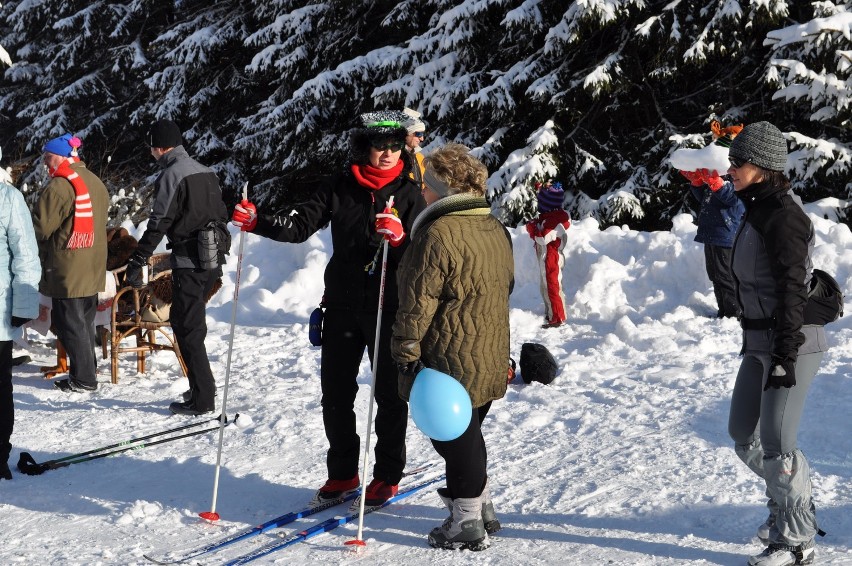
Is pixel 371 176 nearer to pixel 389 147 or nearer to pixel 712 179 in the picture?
pixel 389 147

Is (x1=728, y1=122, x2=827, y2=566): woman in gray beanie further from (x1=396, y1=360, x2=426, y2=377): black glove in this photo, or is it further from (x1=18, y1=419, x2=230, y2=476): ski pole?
(x1=18, y1=419, x2=230, y2=476): ski pole

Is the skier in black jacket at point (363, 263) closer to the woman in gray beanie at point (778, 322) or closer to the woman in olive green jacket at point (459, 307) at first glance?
the woman in olive green jacket at point (459, 307)

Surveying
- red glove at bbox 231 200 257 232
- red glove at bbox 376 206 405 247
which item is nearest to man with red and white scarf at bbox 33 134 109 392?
red glove at bbox 231 200 257 232

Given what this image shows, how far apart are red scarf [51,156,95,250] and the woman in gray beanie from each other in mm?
4972

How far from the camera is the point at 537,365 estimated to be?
23.5ft

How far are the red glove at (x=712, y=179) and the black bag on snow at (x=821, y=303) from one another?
160 inches

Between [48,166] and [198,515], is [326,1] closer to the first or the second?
[48,166]

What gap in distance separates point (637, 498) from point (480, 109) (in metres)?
10.3

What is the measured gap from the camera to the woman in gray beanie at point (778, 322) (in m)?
3.69

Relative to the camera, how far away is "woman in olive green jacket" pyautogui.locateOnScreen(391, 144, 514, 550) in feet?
12.9

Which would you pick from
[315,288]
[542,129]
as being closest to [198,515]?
[315,288]

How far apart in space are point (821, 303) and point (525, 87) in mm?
10924

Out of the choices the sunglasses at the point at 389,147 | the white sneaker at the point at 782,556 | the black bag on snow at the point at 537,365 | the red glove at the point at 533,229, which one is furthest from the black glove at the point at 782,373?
the red glove at the point at 533,229

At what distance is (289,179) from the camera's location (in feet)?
63.4
